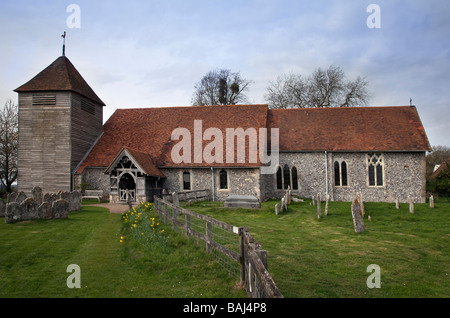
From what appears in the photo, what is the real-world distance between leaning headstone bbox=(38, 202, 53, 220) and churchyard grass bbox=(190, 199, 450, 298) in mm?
7413

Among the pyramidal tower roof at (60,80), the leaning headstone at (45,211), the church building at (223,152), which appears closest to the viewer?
the leaning headstone at (45,211)

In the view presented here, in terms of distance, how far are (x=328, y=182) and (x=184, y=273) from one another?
18.6m

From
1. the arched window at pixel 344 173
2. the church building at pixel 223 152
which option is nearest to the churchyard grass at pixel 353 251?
the church building at pixel 223 152

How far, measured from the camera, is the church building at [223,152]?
22641 mm

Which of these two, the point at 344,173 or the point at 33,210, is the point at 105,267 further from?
the point at 344,173

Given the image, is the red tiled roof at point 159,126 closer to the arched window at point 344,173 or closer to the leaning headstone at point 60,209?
the arched window at point 344,173

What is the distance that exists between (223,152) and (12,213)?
13629mm

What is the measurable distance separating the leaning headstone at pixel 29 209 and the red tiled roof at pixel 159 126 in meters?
10.0

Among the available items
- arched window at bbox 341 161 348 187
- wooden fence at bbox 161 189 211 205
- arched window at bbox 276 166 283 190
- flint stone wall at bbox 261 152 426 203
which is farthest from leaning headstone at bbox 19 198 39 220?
arched window at bbox 341 161 348 187

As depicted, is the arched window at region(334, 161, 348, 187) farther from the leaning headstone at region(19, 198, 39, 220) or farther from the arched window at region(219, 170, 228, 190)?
the leaning headstone at region(19, 198, 39, 220)
